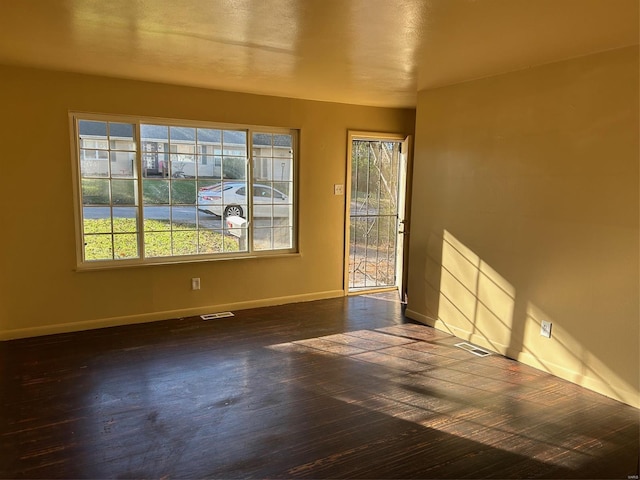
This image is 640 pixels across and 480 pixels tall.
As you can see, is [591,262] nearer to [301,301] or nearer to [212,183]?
[301,301]

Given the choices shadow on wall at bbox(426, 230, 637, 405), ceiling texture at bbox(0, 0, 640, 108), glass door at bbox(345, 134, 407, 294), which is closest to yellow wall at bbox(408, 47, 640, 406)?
shadow on wall at bbox(426, 230, 637, 405)

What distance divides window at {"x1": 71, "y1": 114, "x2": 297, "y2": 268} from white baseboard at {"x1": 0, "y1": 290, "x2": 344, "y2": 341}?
55 cm

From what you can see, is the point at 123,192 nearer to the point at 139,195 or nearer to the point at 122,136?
the point at 139,195

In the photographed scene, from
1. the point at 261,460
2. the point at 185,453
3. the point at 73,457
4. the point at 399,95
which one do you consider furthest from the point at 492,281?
the point at 73,457

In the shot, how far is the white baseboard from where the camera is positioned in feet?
13.2

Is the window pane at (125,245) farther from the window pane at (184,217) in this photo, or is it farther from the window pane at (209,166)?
the window pane at (209,166)

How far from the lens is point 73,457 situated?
235 cm

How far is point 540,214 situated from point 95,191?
392 centimetres

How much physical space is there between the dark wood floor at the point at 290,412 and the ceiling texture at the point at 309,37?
2.34 m

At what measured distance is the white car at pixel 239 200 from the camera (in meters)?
4.77

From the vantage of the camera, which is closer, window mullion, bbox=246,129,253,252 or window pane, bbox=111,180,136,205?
window pane, bbox=111,180,136,205

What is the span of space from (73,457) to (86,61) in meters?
2.87

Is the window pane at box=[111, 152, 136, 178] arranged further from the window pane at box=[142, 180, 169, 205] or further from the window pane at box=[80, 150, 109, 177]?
the window pane at box=[142, 180, 169, 205]

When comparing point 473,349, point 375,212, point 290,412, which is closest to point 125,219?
point 290,412
